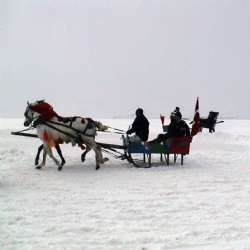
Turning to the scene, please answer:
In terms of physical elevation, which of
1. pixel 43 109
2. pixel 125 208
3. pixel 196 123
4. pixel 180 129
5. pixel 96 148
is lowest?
pixel 125 208

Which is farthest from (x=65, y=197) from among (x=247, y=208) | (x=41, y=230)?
(x=247, y=208)

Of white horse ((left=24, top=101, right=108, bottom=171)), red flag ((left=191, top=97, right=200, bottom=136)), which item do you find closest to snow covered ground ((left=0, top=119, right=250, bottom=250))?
white horse ((left=24, top=101, right=108, bottom=171))

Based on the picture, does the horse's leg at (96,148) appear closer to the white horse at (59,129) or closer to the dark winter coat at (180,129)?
the white horse at (59,129)

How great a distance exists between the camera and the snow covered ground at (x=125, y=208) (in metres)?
4.29

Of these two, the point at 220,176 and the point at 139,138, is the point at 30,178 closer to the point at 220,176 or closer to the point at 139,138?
the point at 139,138

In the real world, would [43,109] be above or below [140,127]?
above

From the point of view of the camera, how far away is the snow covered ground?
429 centimetres

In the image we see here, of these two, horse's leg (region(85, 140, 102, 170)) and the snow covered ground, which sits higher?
horse's leg (region(85, 140, 102, 170))

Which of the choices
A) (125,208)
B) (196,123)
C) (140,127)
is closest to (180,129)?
(196,123)

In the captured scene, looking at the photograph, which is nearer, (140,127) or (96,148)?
(96,148)

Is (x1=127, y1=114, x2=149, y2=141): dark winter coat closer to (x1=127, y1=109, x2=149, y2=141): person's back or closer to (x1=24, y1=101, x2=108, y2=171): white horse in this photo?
(x1=127, y1=109, x2=149, y2=141): person's back

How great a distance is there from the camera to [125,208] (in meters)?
5.66

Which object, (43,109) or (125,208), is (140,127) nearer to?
(43,109)

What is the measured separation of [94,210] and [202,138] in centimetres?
1724
